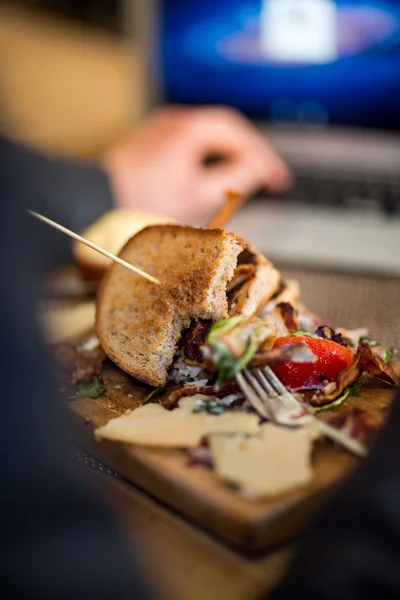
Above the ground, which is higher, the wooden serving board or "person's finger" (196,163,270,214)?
the wooden serving board

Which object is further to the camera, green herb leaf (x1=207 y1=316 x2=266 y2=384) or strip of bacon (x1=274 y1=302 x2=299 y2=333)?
strip of bacon (x1=274 y1=302 x2=299 y2=333)

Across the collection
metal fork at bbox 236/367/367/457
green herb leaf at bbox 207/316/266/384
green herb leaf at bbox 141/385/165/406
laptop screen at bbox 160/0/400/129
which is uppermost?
laptop screen at bbox 160/0/400/129

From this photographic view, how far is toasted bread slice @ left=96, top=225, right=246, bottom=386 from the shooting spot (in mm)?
1424

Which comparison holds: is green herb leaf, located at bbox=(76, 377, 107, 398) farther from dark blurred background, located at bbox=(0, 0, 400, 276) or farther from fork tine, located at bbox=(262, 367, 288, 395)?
dark blurred background, located at bbox=(0, 0, 400, 276)

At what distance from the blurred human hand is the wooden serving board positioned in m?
1.98

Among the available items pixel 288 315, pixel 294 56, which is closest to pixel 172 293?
pixel 288 315

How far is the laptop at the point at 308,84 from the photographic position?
340 cm

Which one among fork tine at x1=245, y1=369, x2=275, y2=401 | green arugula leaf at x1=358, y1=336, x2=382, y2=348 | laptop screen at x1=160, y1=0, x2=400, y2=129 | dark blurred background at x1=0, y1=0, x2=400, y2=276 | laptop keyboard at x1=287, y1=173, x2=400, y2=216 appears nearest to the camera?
fork tine at x1=245, y1=369, x2=275, y2=401

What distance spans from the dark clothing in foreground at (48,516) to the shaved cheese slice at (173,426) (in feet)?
1.03

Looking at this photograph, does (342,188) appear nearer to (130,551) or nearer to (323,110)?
(323,110)

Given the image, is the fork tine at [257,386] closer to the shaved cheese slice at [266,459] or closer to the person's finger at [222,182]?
the shaved cheese slice at [266,459]

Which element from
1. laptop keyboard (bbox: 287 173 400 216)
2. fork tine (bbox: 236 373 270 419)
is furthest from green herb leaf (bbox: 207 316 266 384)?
laptop keyboard (bbox: 287 173 400 216)

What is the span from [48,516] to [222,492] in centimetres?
36

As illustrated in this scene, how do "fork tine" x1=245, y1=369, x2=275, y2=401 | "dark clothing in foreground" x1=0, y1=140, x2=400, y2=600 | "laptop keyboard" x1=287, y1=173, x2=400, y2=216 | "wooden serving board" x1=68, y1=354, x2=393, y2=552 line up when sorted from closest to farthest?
1. "dark clothing in foreground" x1=0, y1=140, x2=400, y2=600
2. "wooden serving board" x1=68, y1=354, x2=393, y2=552
3. "fork tine" x1=245, y1=369, x2=275, y2=401
4. "laptop keyboard" x1=287, y1=173, x2=400, y2=216
